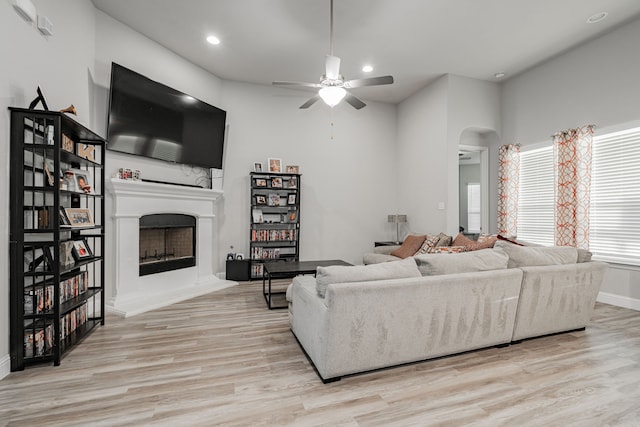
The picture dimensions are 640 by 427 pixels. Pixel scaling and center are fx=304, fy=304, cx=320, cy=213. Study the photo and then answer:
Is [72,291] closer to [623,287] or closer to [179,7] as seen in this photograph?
[179,7]

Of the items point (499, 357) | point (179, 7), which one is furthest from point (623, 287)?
point (179, 7)

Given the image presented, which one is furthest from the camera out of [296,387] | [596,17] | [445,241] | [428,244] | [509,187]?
[509,187]

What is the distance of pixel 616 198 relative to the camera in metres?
3.92

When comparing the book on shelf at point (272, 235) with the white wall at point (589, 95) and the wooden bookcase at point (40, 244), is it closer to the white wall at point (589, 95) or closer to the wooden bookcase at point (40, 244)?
the wooden bookcase at point (40, 244)

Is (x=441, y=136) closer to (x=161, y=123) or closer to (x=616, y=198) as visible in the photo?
(x=616, y=198)

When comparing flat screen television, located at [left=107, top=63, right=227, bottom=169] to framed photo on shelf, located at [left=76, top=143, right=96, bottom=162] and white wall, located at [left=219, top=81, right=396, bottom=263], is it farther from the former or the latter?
white wall, located at [left=219, top=81, right=396, bottom=263]

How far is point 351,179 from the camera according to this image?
6.29m

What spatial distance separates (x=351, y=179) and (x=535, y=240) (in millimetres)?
3374

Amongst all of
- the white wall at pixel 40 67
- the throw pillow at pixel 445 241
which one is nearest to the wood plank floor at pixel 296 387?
the white wall at pixel 40 67

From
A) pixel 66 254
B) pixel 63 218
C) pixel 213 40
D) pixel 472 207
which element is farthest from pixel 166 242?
pixel 472 207

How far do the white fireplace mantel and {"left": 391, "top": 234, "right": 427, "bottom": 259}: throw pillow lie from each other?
286 cm

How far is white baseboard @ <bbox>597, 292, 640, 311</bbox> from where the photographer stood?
3715 millimetres

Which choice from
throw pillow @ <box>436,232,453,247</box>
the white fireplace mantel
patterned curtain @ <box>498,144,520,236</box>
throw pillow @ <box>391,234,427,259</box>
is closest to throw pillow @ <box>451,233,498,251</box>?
throw pillow @ <box>436,232,453,247</box>

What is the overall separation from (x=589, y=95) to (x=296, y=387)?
5.22m
